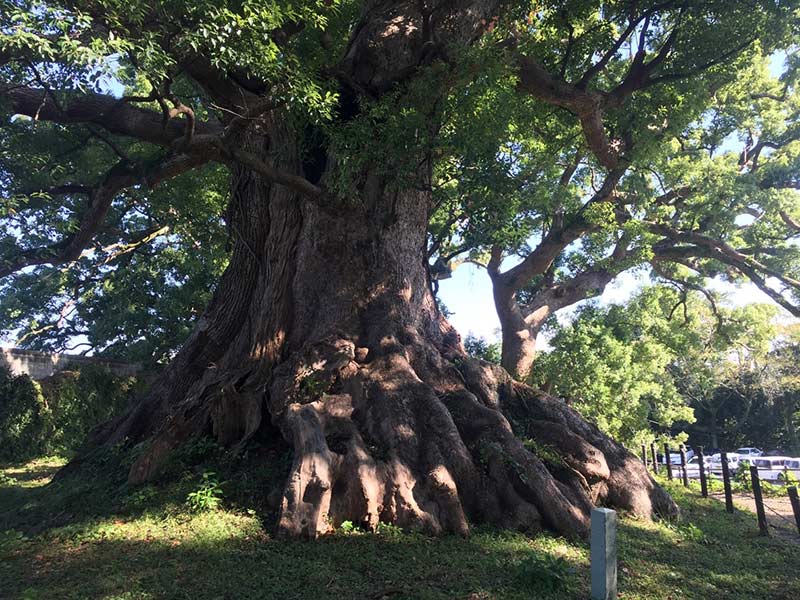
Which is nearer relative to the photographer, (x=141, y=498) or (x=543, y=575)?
(x=543, y=575)

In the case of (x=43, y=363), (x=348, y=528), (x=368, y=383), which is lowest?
(x=348, y=528)

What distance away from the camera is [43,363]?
14.9 metres

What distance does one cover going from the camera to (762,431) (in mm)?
40406

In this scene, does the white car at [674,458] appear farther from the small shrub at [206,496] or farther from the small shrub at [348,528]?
the small shrub at [206,496]

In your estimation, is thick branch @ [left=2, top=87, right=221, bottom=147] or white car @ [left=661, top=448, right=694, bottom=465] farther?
white car @ [left=661, top=448, right=694, bottom=465]

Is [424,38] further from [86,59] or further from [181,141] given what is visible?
[86,59]

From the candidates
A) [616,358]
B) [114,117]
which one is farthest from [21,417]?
[616,358]

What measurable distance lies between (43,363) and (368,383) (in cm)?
1249

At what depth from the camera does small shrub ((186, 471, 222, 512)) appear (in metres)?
5.50

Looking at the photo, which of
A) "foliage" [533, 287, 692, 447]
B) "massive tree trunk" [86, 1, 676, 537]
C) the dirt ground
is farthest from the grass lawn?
"foliage" [533, 287, 692, 447]

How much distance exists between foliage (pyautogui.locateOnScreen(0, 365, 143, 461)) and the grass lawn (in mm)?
7415

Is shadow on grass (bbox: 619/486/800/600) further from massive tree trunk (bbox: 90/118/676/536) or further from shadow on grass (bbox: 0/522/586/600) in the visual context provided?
shadow on grass (bbox: 0/522/586/600)

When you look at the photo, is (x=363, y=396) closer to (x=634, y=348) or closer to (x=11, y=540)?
(x=11, y=540)

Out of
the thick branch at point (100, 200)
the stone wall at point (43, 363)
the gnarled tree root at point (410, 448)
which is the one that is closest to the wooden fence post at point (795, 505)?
the gnarled tree root at point (410, 448)
